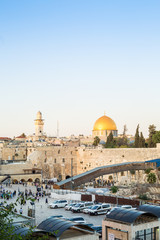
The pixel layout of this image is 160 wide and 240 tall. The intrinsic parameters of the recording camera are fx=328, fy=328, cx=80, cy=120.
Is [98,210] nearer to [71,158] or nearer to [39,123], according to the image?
[71,158]

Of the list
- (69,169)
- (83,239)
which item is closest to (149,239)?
(83,239)

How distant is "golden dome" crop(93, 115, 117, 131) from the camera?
253ft

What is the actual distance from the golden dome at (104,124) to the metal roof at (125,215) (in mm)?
64853

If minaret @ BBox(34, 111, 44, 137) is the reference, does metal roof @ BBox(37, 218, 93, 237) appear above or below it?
below

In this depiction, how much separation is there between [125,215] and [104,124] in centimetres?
6570

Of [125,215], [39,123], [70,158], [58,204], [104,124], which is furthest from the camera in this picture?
[104,124]

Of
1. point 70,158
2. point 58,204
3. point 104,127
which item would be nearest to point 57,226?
point 58,204

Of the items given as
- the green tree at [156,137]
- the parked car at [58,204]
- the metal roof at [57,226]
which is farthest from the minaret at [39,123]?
the metal roof at [57,226]

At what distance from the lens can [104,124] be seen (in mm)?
77312

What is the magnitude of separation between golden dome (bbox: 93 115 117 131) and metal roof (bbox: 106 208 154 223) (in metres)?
64.9

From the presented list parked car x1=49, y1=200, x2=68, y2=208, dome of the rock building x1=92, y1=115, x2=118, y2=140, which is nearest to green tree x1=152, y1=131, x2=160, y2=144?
dome of the rock building x1=92, y1=115, x2=118, y2=140

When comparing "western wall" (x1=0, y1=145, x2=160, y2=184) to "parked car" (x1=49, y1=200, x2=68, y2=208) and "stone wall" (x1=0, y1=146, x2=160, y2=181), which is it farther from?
"parked car" (x1=49, y1=200, x2=68, y2=208)

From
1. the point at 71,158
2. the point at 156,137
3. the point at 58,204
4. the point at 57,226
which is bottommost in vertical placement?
the point at 58,204

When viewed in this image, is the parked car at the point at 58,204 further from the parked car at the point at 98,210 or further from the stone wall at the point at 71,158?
the stone wall at the point at 71,158
